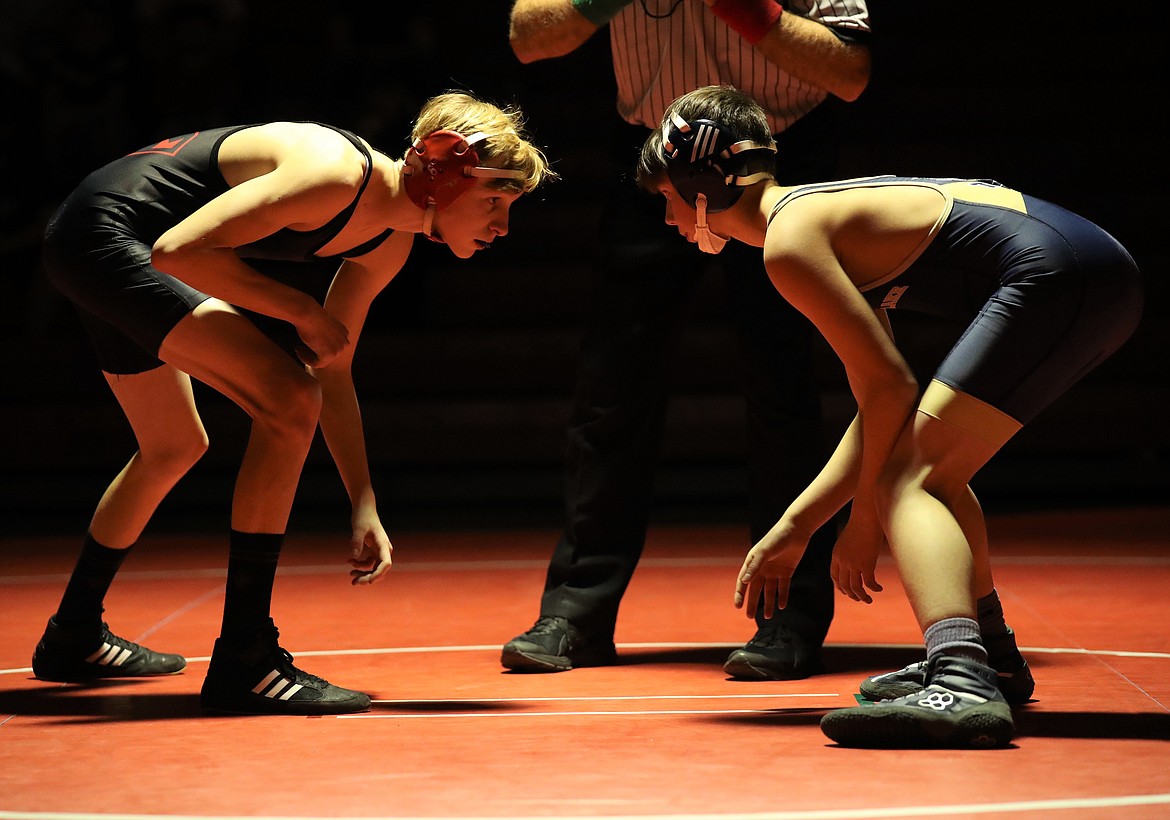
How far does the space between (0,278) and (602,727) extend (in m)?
5.28

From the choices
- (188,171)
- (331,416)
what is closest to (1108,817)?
(331,416)

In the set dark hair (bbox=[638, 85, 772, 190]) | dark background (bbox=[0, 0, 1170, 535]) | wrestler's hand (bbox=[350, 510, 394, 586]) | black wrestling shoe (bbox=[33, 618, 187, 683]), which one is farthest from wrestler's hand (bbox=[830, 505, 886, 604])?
dark background (bbox=[0, 0, 1170, 535])

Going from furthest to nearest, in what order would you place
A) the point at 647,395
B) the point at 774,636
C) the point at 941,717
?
the point at 647,395 < the point at 774,636 < the point at 941,717

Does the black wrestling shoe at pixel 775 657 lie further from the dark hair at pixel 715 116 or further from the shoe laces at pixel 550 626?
the dark hair at pixel 715 116

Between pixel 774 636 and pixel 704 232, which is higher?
pixel 704 232

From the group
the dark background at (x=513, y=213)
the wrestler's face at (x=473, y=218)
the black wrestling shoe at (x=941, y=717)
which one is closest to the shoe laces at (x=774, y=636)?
the black wrestling shoe at (x=941, y=717)

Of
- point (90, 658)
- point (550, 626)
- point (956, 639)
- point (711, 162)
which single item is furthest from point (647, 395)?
point (90, 658)

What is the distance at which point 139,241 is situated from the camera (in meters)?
2.80

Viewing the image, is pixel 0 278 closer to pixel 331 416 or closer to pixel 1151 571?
pixel 331 416

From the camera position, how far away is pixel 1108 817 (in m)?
1.88

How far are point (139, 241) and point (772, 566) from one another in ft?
4.10

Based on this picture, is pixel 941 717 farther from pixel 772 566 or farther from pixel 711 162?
pixel 711 162

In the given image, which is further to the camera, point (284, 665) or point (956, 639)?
point (284, 665)

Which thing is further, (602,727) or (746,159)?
(746,159)
